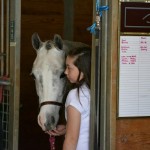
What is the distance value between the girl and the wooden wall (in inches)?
64.5

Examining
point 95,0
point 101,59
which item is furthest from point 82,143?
Result: point 95,0

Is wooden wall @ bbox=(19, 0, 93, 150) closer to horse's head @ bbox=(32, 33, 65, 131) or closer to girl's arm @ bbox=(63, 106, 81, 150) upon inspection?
horse's head @ bbox=(32, 33, 65, 131)

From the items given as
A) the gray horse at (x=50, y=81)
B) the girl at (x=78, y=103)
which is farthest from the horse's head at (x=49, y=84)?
the girl at (x=78, y=103)

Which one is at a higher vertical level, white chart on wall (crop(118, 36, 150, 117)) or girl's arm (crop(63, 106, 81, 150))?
white chart on wall (crop(118, 36, 150, 117))

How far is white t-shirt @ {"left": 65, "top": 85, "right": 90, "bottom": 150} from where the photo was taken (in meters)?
2.19

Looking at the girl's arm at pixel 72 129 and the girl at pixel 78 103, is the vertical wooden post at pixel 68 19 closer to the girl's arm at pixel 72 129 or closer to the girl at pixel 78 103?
the girl at pixel 78 103

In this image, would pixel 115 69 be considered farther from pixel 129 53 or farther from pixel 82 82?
pixel 82 82

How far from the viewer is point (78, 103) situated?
219cm

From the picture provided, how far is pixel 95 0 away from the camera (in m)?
2.11

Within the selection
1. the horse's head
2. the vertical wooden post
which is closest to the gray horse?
the horse's head

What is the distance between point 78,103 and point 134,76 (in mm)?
341

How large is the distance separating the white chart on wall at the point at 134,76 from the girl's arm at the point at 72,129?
240 millimetres

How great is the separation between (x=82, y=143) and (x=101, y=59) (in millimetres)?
488

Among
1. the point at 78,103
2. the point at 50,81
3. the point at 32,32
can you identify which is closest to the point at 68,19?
the point at 32,32
